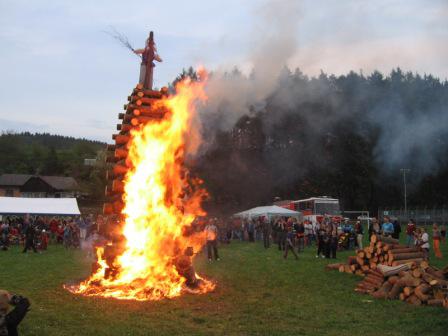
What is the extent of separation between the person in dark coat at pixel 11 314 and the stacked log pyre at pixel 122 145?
20.5 ft

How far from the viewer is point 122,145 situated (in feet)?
43.4

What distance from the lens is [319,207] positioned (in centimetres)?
3578

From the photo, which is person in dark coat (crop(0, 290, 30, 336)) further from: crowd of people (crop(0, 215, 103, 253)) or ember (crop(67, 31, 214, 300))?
crowd of people (crop(0, 215, 103, 253))

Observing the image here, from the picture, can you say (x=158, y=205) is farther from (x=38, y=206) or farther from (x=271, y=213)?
(x=271, y=213)

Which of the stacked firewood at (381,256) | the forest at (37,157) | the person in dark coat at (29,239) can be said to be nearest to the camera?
the stacked firewood at (381,256)

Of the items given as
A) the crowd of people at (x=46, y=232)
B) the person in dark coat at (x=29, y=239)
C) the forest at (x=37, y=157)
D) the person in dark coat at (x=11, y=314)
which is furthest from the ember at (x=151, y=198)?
the forest at (x=37, y=157)

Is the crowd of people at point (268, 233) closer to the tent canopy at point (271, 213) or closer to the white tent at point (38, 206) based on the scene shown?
the tent canopy at point (271, 213)

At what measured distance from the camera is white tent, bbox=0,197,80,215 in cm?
2884

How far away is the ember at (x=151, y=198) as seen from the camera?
12125 millimetres

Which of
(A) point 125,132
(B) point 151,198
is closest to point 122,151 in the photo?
(A) point 125,132

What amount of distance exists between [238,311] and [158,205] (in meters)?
4.14

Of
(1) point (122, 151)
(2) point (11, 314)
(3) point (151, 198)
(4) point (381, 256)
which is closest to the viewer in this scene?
(2) point (11, 314)

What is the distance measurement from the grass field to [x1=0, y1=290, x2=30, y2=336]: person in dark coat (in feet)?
5.46

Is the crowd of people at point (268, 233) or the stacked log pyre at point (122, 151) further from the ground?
the stacked log pyre at point (122, 151)
